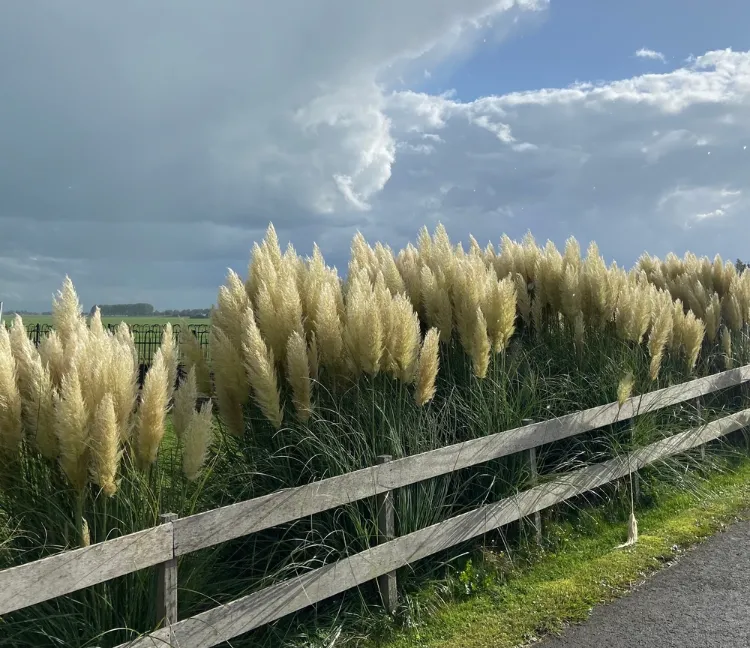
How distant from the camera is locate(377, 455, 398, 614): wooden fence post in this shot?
4.06 metres

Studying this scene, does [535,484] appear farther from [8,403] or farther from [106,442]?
[8,403]

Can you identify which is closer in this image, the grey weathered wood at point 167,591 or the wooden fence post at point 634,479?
the grey weathered wood at point 167,591

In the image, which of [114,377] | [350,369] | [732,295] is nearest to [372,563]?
[350,369]

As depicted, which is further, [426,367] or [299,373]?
[426,367]

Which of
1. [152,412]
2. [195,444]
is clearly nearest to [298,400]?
[195,444]

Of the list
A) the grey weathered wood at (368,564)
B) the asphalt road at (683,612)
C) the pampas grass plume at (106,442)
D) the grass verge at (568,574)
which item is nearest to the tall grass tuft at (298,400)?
the pampas grass plume at (106,442)

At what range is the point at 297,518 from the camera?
369cm

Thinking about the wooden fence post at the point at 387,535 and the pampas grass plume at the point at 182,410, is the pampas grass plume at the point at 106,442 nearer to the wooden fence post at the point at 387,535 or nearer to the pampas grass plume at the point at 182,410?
the pampas grass plume at the point at 182,410

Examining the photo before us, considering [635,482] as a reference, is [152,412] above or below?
above

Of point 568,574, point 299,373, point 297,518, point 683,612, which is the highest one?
point 299,373

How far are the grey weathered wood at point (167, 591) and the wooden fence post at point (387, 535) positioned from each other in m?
1.27

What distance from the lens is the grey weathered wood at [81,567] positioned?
2.74 metres

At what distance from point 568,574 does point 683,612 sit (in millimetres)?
725

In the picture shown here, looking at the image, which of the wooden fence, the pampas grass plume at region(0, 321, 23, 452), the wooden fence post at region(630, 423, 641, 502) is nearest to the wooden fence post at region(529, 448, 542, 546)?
the wooden fence
